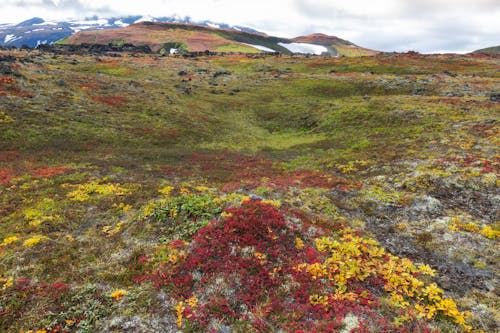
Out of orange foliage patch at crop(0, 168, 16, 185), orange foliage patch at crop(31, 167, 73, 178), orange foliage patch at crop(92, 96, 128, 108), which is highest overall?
orange foliage patch at crop(92, 96, 128, 108)

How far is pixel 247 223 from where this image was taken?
14.0 metres

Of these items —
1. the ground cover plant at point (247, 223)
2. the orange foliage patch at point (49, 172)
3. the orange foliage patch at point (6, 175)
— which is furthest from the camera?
the orange foliage patch at point (49, 172)

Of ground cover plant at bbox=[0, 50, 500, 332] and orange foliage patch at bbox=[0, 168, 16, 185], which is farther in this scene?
orange foliage patch at bbox=[0, 168, 16, 185]

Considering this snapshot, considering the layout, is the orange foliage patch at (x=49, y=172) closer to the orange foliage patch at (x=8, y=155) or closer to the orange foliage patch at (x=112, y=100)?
the orange foliage patch at (x=8, y=155)

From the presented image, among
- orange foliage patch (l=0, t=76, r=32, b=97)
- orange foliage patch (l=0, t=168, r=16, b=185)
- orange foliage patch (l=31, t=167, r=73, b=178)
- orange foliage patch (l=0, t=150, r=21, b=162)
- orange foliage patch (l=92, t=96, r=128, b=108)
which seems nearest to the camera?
orange foliage patch (l=0, t=168, r=16, b=185)

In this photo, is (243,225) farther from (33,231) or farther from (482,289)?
(33,231)

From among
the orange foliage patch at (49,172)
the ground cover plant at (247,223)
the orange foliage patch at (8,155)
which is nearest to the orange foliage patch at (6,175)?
the ground cover plant at (247,223)

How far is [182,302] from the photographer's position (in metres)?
10.8

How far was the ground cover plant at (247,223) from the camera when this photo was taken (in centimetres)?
1052

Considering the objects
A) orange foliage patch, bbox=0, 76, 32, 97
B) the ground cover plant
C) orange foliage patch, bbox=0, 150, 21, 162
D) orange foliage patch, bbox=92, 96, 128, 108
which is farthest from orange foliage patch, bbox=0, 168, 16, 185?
orange foliage patch, bbox=92, 96, 128, 108

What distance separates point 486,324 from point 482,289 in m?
2.39

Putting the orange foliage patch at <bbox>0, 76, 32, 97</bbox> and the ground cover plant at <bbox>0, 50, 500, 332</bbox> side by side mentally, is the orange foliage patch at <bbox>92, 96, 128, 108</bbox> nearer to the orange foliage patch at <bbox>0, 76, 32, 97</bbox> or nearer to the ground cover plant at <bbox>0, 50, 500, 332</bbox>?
the ground cover plant at <bbox>0, 50, 500, 332</bbox>

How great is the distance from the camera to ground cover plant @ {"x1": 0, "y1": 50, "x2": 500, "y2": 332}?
1052 cm

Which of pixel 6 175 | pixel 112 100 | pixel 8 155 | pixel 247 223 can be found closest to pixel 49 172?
pixel 6 175
